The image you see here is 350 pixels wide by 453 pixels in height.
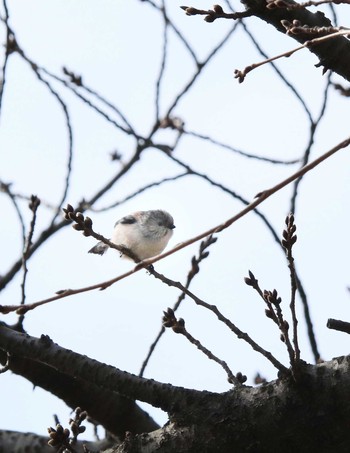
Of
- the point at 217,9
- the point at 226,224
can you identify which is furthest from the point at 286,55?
the point at 226,224

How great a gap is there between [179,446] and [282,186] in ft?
3.18

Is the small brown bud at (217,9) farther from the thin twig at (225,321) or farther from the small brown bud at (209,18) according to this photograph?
the thin twig at (225,321)

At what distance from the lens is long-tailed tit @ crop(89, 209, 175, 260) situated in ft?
23.7

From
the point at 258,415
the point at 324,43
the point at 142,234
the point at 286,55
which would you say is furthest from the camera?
the point at 142,234

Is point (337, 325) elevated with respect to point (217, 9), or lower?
lower

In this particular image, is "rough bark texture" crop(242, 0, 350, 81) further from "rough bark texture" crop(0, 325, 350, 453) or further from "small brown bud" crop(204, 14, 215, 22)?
"rough bark texture" crop(0, 325, 350, 453)

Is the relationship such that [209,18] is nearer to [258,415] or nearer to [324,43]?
[324,43]

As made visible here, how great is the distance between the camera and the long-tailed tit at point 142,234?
7227mm

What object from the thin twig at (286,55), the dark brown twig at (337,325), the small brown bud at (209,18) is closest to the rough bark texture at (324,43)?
the small brown bud at (209,18)

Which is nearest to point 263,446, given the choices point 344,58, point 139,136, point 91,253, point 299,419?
point 299,419

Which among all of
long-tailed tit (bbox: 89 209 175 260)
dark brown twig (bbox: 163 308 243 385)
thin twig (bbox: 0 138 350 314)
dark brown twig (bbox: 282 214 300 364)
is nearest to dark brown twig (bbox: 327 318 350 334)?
dark brown twig (bbox: 282 214 300 364)

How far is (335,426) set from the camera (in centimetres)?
197

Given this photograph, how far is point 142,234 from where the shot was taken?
24.2 ft

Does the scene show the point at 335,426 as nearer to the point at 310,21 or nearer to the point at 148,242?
the point at 310,21
